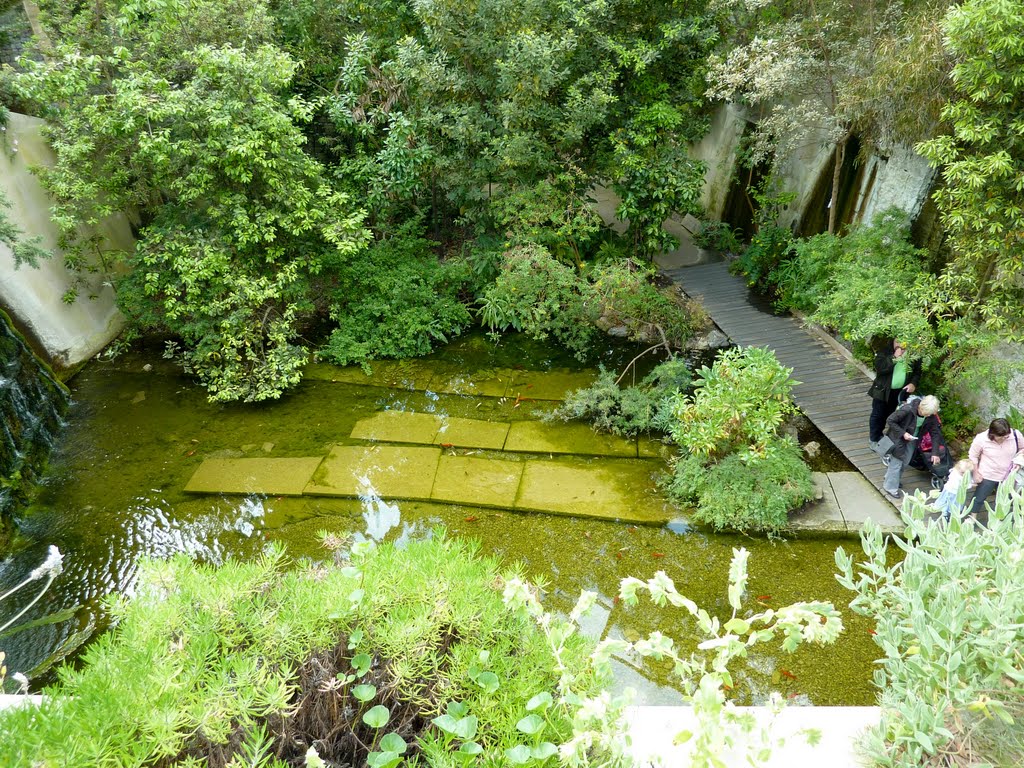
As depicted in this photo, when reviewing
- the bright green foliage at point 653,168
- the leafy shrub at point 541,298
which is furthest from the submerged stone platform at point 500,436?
the bright green foliage at point 653,168

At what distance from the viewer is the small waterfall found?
255 inches

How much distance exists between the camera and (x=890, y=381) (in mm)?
6055

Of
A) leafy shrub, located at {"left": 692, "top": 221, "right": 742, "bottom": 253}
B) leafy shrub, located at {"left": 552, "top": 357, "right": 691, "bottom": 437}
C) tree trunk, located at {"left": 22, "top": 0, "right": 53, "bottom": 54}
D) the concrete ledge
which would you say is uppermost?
tree trunk, located at {"left": 22, "top": 0, "right": 53, "bottom": 54}

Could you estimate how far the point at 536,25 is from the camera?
7.39 metres

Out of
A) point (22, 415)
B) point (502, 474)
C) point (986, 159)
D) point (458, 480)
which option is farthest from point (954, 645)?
point (22, 415)

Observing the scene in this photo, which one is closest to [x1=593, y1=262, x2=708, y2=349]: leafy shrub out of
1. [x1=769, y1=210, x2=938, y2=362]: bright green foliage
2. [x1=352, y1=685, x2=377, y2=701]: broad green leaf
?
[x1=769, y1=210, x2=938, y2=362]: bright green foliage

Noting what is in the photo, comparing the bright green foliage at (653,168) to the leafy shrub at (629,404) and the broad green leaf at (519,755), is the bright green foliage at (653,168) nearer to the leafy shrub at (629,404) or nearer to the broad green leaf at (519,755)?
the leafy shrub at (629,404)

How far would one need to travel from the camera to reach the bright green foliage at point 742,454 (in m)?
5.56

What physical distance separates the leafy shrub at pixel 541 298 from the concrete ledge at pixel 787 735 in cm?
555

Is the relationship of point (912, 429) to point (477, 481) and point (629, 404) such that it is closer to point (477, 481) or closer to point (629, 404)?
point (629, 404)

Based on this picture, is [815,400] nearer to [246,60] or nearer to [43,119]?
[246,60]

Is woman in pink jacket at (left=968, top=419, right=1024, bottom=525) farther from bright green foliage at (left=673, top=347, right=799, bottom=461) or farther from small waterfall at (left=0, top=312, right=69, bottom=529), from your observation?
small waterfall at (left=0, top=312, right=69, bottom=529)

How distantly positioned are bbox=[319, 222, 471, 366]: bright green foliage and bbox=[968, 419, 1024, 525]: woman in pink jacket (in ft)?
19.9

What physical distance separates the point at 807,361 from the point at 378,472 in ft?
17.1
